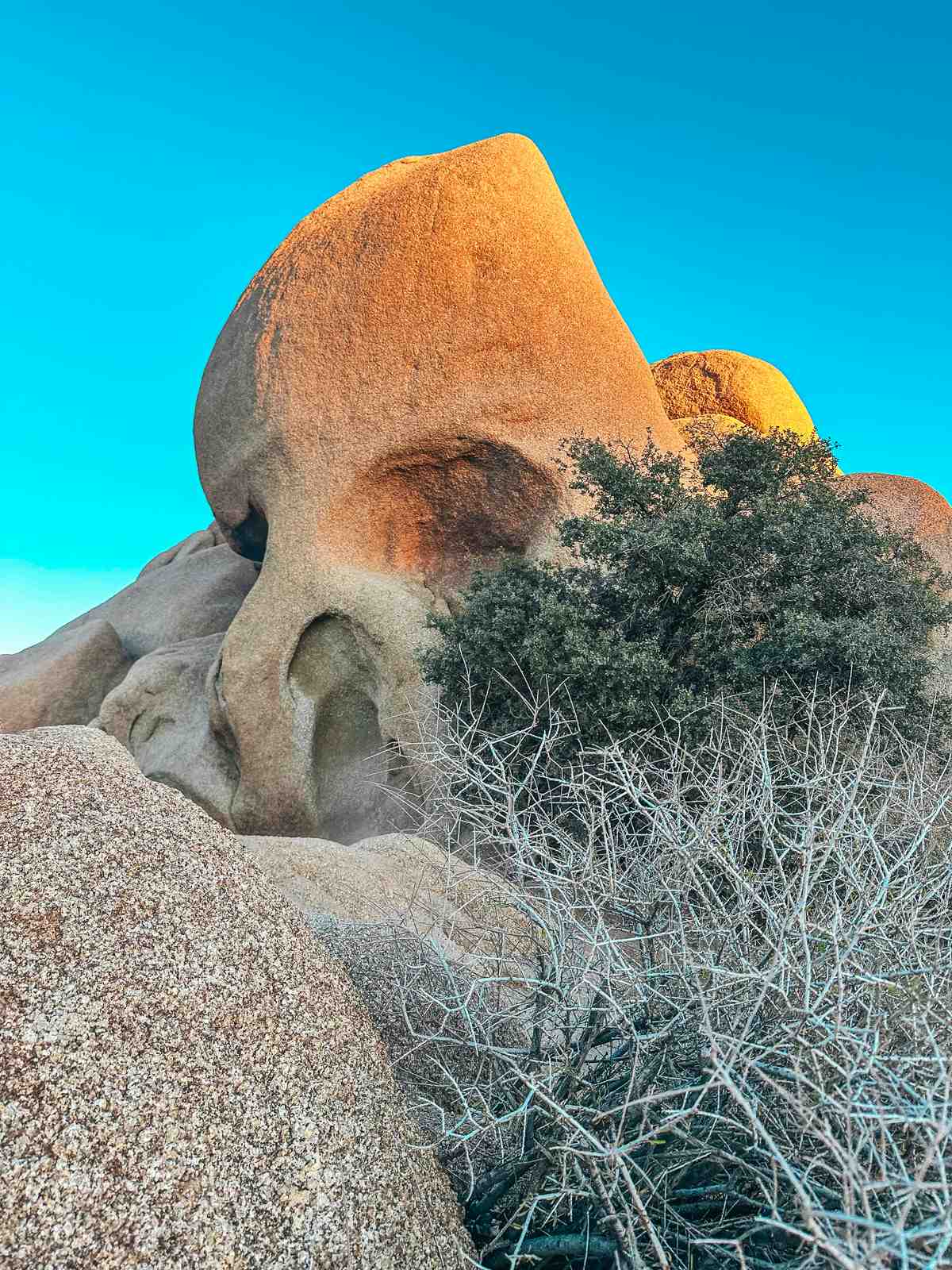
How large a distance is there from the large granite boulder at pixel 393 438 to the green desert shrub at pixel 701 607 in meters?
1.50

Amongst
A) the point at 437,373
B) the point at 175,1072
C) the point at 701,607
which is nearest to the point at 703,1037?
the point at 175,1072

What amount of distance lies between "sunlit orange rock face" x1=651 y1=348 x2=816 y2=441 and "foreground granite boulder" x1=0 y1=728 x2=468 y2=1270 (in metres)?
16.9

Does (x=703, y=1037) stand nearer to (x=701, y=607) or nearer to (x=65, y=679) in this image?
(x=701, y=607)

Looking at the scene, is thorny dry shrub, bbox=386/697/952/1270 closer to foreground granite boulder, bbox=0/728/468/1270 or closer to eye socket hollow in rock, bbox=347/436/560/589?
foreground granite boulder, bbox=0/728/468/1270

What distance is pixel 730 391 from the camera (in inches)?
730

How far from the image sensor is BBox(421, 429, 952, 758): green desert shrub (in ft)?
28.6

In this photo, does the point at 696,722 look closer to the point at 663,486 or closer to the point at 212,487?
the point at 663,486

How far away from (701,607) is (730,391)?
419 inches

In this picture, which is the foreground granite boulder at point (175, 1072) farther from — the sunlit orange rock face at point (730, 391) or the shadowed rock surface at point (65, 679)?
the sunlit orange rock face at point (730, 391)

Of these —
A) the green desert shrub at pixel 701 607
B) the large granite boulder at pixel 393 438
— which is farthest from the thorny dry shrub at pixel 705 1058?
the large granite boulder at pixel 393 438

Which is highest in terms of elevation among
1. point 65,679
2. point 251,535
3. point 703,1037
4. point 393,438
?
point 393,438

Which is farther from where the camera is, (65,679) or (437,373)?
(65,679)

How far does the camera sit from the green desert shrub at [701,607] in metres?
8.72

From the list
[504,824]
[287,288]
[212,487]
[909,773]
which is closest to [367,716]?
[212,487]
